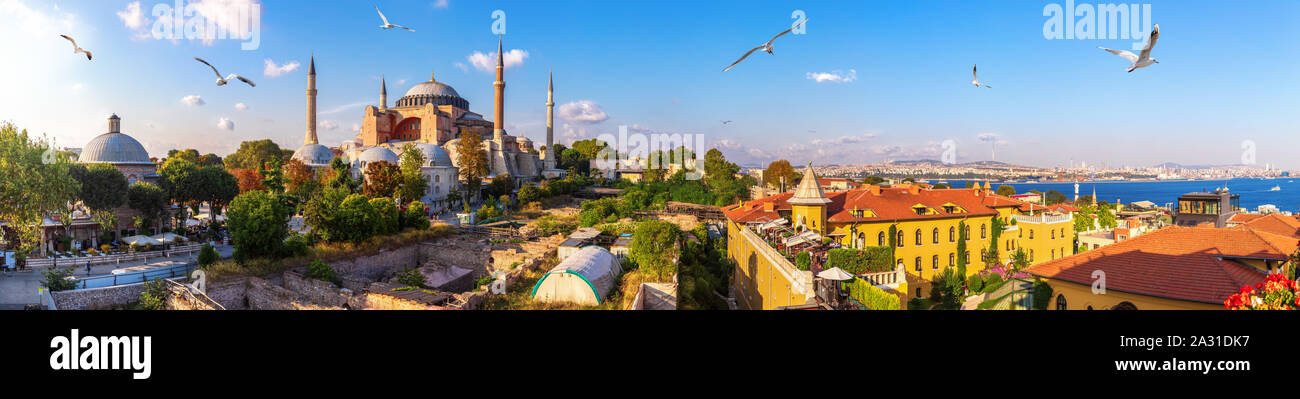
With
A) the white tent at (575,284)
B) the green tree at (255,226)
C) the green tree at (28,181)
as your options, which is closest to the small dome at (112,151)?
the green tree at (28,181)

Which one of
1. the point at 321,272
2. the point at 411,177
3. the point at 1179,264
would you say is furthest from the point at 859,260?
the point at 411,177

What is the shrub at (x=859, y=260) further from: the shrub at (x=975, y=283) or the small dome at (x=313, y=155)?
the small dome at (x=313, y=155)

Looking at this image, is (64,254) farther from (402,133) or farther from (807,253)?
(402,133)

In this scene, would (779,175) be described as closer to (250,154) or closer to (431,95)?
(431,95)

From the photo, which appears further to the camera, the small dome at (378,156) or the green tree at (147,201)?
the small dome at (378,156)
